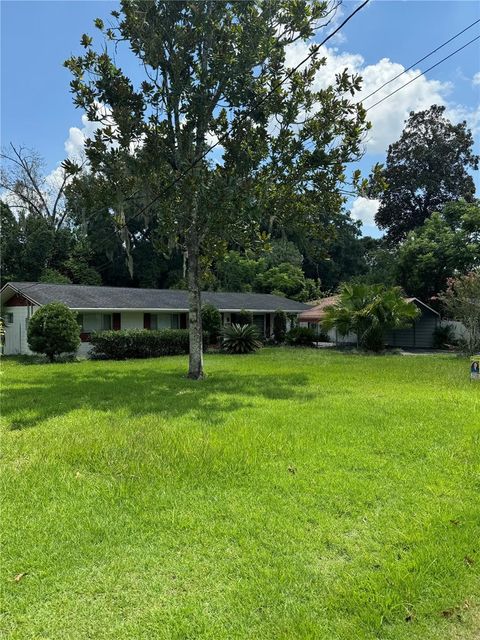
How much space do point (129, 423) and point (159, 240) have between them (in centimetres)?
754

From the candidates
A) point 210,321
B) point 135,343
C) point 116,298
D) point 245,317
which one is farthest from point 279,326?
point 135,343

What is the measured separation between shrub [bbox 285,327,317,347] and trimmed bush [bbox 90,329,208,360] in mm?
7475

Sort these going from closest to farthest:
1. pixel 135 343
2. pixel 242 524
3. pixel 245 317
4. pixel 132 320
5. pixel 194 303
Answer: pixel 242 524
pixel 194 303
pixel 135 343
pixel 132 320
pixel 245 317

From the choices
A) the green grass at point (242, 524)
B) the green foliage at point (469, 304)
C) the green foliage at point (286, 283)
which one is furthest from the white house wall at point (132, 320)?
the green foliage at point (286, 283)

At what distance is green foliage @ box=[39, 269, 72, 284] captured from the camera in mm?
30156

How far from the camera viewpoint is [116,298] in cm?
2289

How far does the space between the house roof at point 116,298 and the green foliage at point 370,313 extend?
6492 mm

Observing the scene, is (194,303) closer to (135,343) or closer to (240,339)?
(135,343)

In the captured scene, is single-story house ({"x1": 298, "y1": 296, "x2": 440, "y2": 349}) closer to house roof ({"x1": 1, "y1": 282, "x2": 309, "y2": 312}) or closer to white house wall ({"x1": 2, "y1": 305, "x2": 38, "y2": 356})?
house roof ({"x1": 1, "y1": 282, "x2": 309, "y2": 312})

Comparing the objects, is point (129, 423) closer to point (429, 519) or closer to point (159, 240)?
point (429, 519)

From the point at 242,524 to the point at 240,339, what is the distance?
56.9 ft

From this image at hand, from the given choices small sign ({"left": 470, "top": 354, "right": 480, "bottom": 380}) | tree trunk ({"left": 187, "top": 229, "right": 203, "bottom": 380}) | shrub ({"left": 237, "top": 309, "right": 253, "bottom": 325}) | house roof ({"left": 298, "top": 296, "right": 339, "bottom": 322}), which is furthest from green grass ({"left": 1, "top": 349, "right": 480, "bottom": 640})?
house roof ({"left": 298, "top": 296, "right": 339, "bottom": 322})

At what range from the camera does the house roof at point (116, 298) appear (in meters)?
20.7

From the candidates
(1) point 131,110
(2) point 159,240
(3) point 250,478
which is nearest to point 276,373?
(2) point 159,240
